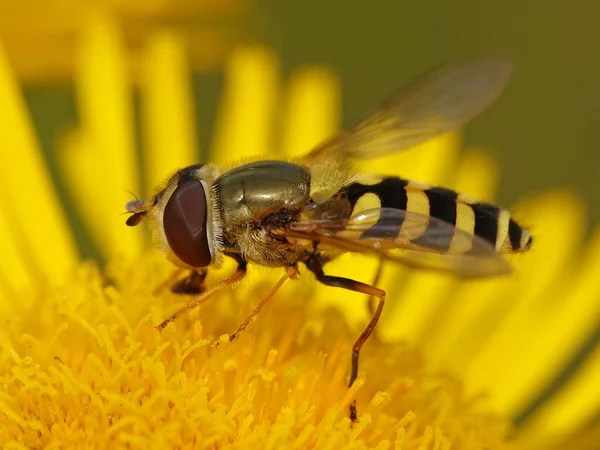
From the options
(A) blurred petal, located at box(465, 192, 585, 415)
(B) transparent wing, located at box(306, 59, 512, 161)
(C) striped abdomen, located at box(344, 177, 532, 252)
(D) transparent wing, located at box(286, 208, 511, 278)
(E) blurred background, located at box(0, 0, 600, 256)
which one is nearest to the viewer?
(D) transparent wing, located at box(286, 208, 511, 278)

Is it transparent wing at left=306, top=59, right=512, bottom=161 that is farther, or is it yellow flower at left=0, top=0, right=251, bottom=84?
yellow flower at left=0, top=0, right=251, bottom=84

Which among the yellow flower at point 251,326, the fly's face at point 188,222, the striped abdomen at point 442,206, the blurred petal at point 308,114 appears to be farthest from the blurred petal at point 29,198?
the striped abdomen at point 442,206

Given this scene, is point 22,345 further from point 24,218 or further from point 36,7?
point 36,7

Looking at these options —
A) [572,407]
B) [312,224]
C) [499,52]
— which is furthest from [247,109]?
[312,224]

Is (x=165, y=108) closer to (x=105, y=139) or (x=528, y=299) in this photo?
(x=105, y=139)

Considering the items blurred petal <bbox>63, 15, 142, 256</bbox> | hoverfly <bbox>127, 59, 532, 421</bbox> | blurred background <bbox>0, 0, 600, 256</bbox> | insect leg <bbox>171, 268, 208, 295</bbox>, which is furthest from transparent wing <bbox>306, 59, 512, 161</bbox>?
blurred background <bbox>0, 0, 600, 256</bbox>

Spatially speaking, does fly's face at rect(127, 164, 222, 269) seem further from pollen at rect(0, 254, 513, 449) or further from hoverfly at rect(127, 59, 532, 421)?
pollen at rect(0, 254, 513, 449)
